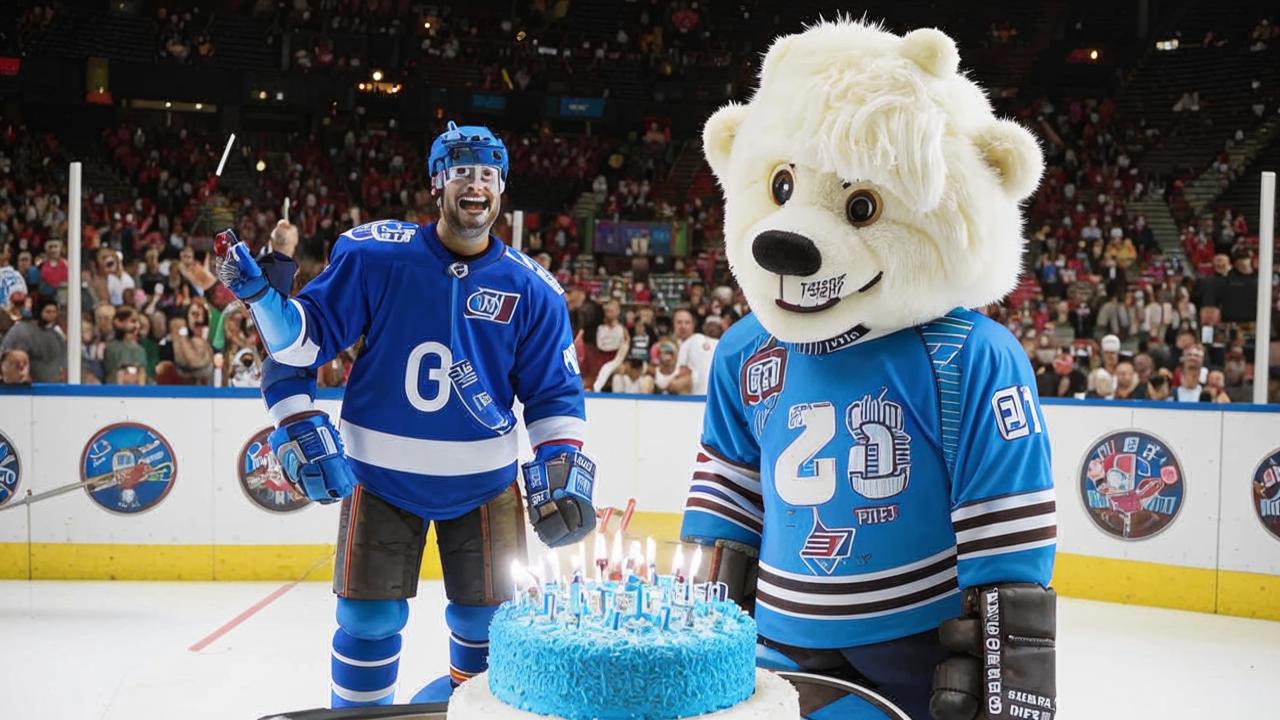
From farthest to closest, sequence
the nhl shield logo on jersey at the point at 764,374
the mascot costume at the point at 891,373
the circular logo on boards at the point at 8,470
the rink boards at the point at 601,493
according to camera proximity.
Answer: the circular logo on boards at the point at 8,470 < the rink boards at the point at 601,493 < the nhl shield logo on jersey at the point at 764,374 < the mascot costume at the point at 891,373

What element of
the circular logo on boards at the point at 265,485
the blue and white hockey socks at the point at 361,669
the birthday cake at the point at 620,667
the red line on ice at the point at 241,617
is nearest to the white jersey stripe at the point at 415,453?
the blue and white hockey socks at the point at 361,669

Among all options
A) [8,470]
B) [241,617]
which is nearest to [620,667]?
[241,617]

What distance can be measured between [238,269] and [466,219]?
59 cm

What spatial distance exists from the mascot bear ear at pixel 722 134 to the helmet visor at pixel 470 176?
0.72m

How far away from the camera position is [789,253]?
89.0 inches

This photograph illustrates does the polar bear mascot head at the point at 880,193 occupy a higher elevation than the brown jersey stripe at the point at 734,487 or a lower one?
higher

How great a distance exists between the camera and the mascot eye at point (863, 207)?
233 cm

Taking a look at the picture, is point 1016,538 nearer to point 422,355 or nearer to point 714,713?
point 714,713

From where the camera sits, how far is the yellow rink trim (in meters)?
6.32

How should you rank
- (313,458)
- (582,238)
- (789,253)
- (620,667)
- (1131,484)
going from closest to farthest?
(620,667)
(789,253)
(313,458)
(1131,484)
(582,238)

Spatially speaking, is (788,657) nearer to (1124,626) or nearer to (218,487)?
(1124,626)

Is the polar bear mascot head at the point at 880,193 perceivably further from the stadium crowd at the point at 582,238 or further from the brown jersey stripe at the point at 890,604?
the stadium crowd at the point at 582,238

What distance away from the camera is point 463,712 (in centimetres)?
177

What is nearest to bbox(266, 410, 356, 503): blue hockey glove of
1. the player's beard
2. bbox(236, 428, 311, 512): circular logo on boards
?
the player's beard
